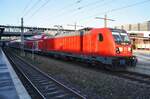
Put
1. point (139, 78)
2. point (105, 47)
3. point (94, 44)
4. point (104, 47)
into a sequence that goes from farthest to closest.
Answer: point (94, 44)
point (104, 47)
point (105, 47)
point (139, 78)

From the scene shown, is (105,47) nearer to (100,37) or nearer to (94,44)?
(100,37)

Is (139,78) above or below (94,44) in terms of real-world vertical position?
below

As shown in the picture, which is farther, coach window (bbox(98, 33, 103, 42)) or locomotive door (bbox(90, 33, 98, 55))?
locomotive door (bbox(90, 33, 98, 55))

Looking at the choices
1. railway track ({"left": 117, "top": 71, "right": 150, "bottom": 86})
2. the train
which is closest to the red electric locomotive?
the train

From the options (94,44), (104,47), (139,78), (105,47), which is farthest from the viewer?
(94,44)

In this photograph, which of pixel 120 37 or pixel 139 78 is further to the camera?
pixel 120 37

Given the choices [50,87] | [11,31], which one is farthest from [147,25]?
[50,87]

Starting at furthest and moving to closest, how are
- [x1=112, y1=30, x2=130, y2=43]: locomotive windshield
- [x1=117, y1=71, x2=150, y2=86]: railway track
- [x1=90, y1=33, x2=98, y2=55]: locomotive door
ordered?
[x1=90, y1=33, x2=98, y2=55]: locomotive door, [x1=112, y1=30, x2=130, y2=43]: locomotive windshield, [x1=117, y1=71, x2=150, y2=86]: railway track

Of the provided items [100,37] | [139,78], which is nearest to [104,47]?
[100,37]

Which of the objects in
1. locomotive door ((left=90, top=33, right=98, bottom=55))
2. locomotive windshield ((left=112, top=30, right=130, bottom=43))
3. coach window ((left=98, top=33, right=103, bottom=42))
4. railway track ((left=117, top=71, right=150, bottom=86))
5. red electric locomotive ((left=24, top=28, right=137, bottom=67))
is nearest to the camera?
railway track ((left=117, top=71, right=150, bottom=86))

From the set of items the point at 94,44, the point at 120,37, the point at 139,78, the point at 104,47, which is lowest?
the point at 139,78

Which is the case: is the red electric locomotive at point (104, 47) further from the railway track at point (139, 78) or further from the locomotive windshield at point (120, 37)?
the railway track at point (139, 78)

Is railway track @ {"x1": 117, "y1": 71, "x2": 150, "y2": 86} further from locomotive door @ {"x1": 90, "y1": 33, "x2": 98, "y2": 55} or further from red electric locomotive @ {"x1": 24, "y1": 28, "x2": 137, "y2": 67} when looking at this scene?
locomotive door @ {"x1": 90, "y1": 33, "x2": 98, "y2": 55}

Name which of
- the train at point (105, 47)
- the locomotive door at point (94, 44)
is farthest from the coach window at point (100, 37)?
the locomotive door at point (94, 44)
